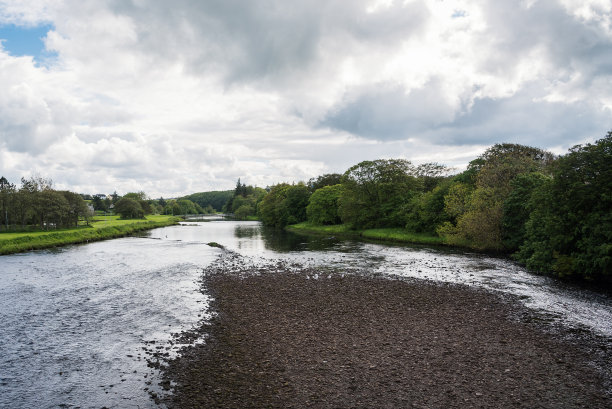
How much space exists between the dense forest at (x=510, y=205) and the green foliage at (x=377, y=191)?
216 mm

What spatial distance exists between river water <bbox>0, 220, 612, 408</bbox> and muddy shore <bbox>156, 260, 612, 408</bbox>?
6.61ft

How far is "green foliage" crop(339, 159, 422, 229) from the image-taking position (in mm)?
71575

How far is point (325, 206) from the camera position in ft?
310

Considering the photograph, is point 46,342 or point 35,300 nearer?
point 46,342

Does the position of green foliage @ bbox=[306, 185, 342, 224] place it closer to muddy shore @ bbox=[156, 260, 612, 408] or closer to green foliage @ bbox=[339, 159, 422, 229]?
green foliage @ bbox=[339, 159, 422, 229]

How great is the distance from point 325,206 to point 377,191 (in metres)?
22.5

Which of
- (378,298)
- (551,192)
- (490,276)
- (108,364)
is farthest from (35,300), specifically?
(551,192)

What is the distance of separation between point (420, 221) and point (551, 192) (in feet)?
Result: 102

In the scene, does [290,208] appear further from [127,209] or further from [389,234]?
[127,209]

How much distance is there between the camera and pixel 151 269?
34.5 m

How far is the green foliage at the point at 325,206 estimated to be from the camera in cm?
9288

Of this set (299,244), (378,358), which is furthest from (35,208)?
(378,358)

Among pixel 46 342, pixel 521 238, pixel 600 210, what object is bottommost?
pixel 46 342

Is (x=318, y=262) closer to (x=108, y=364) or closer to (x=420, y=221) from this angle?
(x=108, y=364)
